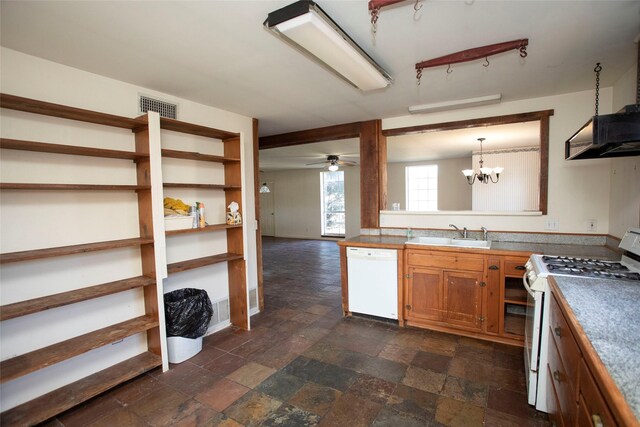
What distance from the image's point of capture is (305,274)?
17.9ft

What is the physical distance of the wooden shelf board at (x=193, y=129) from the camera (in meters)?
2.62

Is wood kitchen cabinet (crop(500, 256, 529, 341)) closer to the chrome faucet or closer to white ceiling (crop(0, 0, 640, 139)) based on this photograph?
the chrome faucet

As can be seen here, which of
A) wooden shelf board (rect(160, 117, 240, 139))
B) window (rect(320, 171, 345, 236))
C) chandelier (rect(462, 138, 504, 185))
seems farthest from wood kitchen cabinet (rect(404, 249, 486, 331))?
window (rect(320, 171, 345, 236))

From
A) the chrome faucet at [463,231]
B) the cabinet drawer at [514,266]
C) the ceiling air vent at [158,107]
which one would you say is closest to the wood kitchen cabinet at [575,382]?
the cabinet drawer at [514,266]

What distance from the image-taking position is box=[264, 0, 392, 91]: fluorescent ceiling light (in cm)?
150

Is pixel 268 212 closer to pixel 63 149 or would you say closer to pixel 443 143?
pixel 443 143

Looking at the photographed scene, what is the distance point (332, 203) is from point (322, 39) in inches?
319

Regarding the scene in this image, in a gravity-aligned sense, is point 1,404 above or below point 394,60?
below

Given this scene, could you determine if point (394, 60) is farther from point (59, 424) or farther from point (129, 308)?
point (59, 424)

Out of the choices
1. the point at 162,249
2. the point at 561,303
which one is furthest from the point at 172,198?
the point at 561,303

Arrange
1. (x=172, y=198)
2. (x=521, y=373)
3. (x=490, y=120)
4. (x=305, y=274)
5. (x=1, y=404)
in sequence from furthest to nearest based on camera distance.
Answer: (x=305, y=274)
(x=490, y=120)
(x=172, y=198)
(x=521, y=373)
(x=1, y=404)

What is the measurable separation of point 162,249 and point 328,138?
2.53m

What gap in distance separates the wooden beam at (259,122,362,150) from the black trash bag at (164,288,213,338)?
245 cm

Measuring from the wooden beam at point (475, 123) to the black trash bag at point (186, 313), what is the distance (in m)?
2.74
